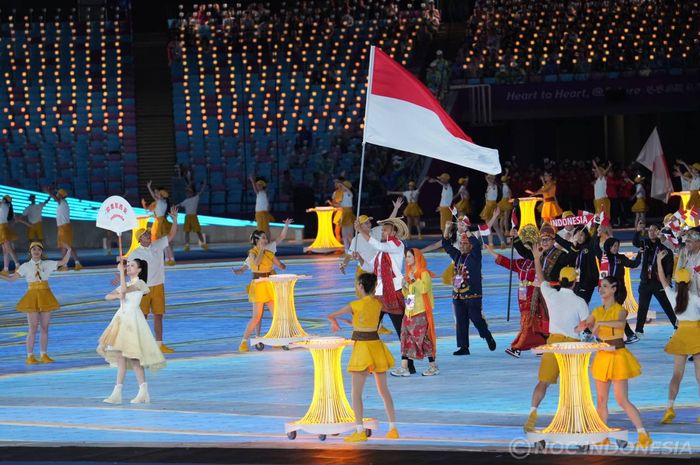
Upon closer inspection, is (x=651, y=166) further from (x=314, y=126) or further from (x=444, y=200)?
(x=314, y=126)

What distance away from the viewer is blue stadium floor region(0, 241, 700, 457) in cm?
1218

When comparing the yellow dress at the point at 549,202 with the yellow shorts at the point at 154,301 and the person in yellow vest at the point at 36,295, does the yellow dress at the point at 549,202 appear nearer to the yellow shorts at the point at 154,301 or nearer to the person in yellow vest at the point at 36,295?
the yellow shorts at the point at 154,301

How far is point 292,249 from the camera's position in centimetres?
3562

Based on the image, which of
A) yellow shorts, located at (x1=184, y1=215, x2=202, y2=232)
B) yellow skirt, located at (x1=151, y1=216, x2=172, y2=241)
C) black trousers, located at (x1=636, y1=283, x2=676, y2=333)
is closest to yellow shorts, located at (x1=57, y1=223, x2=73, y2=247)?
yellow skirt, located at (x1=151, y1=216, x2=172, y2=241)

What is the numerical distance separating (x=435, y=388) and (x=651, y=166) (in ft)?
48.2

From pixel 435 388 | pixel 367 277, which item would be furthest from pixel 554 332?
pixel 435 388

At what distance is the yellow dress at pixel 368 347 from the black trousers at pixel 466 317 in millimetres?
4860

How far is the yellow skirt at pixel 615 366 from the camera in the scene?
445 inches

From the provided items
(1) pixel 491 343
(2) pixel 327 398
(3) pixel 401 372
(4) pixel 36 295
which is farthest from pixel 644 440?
(4) pixel 36 295

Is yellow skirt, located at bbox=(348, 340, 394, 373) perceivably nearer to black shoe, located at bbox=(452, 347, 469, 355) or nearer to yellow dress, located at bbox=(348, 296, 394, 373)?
yellow dress, located at bbox=(348, 296, 394, 373)

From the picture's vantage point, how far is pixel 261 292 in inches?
722

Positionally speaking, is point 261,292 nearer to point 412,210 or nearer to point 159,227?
point 159,227

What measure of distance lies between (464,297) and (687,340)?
183 inches

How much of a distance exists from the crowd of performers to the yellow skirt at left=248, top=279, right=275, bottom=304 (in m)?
0.01
